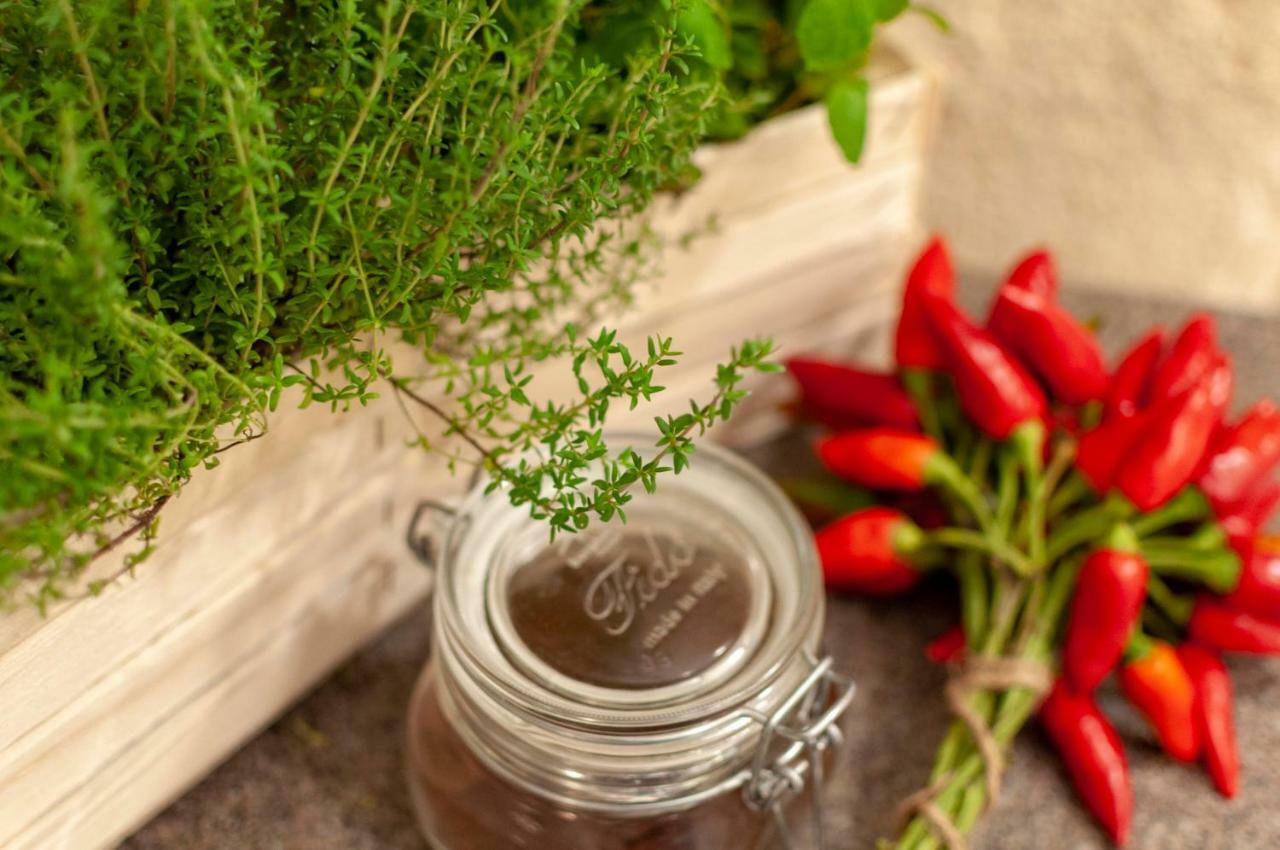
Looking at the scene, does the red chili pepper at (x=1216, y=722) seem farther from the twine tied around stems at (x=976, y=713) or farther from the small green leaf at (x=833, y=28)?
the small green leaf at (x=833, y=28)

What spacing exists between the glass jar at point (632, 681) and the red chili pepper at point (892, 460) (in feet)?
0.38

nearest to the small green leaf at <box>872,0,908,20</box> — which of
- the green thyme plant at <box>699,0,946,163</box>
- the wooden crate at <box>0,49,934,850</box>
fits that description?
the green thyme plant at <box>699,0,946,163</box>

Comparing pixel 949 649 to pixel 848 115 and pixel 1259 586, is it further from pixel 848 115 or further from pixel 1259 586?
pixel 848 115

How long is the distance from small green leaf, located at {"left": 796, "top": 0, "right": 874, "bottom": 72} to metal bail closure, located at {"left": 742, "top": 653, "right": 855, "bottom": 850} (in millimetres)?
279

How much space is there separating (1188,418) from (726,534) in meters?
0.27

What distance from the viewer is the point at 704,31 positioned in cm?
56

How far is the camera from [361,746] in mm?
727

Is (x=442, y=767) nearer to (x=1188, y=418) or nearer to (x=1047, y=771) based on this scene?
(x=1047, y=771)

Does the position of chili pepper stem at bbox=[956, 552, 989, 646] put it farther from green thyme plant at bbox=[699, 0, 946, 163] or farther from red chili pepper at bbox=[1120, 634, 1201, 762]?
green thyme plant at bbox=[699, 0, 946, 163]

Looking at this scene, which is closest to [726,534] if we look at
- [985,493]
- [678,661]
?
[678,661]

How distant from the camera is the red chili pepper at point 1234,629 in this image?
0.73 metres

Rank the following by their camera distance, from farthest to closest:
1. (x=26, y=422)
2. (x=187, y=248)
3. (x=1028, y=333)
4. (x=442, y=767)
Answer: (x=1028, y=333), (x=442, y=767), (x=187, y=248), (x=26, y=422)

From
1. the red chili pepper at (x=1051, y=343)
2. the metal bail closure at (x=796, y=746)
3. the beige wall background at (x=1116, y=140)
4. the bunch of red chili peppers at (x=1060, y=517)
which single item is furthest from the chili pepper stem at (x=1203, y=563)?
the beige wall background at (x=1116, y=140)

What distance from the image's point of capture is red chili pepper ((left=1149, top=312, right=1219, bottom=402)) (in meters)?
0.76
